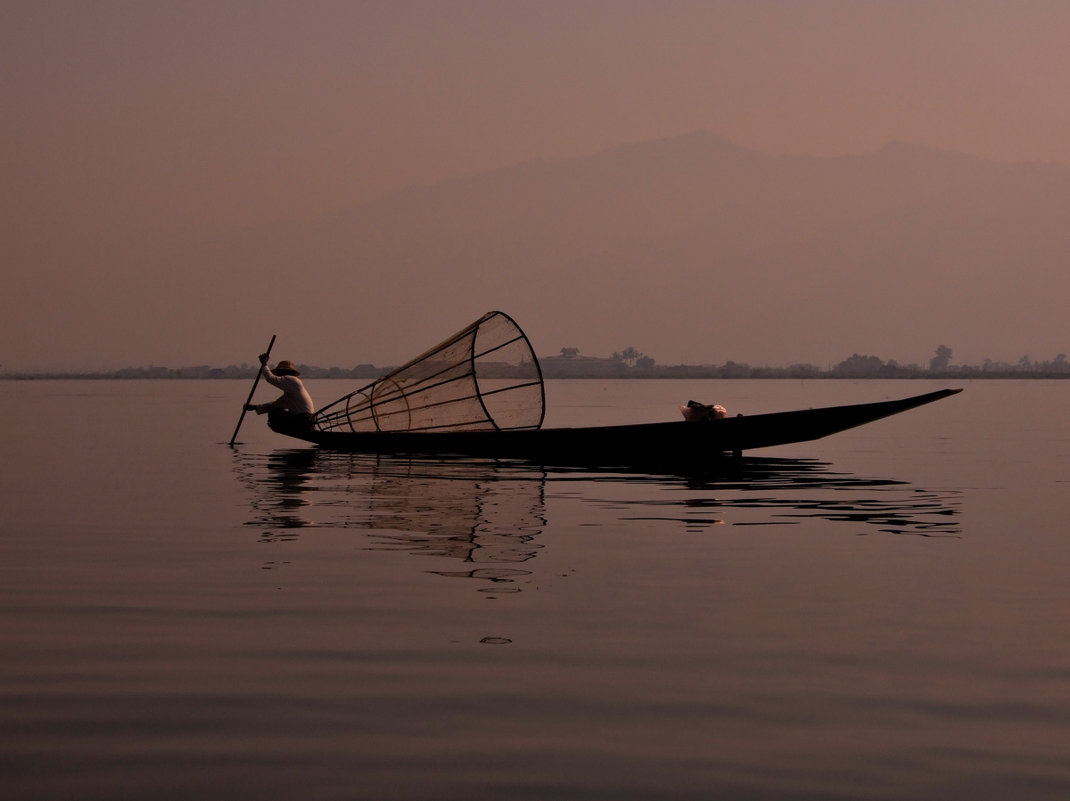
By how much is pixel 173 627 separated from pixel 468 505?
9.01 metres

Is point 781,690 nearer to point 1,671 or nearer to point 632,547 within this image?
point 1,671

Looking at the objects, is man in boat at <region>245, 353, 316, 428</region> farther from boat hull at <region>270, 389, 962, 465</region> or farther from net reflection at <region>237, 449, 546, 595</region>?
boat hull at <region>270, 389, 962, 465</region>

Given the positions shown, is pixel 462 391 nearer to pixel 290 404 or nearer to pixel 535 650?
pixel 290 404

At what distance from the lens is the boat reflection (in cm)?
1429

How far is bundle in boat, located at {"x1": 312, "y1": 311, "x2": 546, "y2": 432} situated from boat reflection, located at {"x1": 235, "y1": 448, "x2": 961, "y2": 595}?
0.91m

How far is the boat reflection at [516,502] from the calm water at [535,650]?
12 centimetres

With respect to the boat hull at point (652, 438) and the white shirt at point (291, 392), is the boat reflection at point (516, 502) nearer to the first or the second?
the boat hull at point (652, 438)

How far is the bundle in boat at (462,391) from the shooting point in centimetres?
2589

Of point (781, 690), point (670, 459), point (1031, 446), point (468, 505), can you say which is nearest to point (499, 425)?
point (670, 459)

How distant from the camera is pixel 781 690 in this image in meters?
7.37

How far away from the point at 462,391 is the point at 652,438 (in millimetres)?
4477

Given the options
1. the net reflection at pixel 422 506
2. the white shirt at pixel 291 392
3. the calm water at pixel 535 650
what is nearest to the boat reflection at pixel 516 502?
the net reflection at pixel 422 506

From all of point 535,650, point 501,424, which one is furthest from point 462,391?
point 535,650

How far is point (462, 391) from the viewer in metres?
26.5
